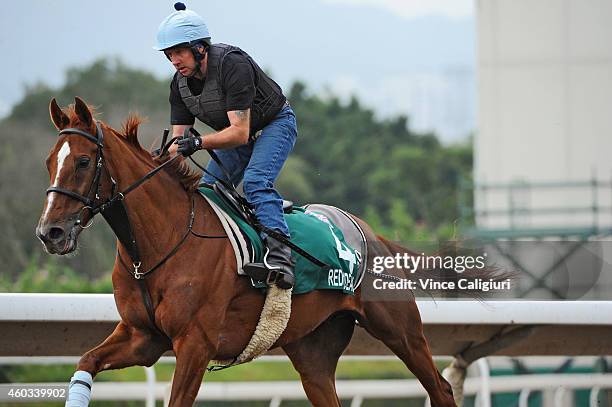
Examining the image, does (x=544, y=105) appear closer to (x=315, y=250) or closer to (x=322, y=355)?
(x=322, y=355)

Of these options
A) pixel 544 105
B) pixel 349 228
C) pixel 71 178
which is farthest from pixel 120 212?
pixel 544 105

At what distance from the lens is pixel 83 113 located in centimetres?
488

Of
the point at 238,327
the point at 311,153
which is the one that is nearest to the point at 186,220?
the point at 238,327

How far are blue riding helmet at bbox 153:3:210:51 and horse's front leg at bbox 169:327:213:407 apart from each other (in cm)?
133

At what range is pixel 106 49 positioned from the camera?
1591 inches

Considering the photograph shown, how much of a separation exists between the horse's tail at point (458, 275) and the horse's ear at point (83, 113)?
6.32 ft

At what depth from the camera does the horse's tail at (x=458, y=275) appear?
6.13m

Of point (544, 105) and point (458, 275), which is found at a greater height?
point (458, 275)

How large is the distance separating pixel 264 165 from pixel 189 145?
0.48m

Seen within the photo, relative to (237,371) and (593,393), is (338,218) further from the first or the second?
(237,371)

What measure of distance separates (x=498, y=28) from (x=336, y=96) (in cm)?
2332

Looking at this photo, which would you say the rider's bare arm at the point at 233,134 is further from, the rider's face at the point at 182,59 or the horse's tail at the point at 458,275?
the horse's tail at the point at 458,275

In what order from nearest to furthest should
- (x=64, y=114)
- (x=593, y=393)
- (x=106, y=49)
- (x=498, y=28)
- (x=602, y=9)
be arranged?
(x=64, y=114), (x=593, y=393), (x=602, y=9), (x=498, y=28), (x=106, y=49)

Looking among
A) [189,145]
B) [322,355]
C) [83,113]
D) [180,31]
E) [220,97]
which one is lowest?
[322,355]
